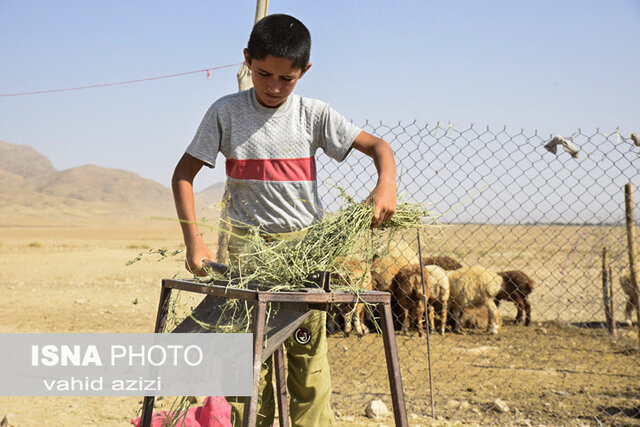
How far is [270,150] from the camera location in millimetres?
2541

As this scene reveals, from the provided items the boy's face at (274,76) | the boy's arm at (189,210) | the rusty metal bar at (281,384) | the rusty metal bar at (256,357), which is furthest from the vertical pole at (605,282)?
the rusty metal bar at (256,357)

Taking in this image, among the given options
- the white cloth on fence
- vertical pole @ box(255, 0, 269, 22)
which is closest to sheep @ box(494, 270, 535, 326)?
the white cloth on fence

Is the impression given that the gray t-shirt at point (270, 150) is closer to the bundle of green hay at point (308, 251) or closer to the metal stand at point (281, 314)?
the bundle of green hay at point (308, 251)

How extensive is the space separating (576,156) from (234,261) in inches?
134

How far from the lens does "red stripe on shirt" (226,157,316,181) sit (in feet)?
8.29

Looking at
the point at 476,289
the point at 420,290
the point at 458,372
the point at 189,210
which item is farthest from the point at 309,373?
the point at 476,289

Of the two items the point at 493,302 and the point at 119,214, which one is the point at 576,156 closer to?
the point at 493,302

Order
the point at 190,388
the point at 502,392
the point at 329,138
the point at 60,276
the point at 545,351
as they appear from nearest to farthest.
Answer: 1. the point at 190,388
2. the point at 329,138
3. the point at 502,392
4. the point at 545,351
5. the point at 60,276

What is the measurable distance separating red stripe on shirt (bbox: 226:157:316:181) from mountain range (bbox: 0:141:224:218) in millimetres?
70521

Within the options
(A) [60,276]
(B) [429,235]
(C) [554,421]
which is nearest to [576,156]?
(C) [554,421]

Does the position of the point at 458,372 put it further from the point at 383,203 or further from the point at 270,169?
the point at 383,203

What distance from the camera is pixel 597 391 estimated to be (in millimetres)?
5336

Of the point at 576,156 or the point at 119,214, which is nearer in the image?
the point at 576,156

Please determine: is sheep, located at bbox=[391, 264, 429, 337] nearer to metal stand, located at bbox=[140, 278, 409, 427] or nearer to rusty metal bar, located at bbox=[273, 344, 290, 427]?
rusty metal bar, located at bbox=[273, 344, 290, 427]
